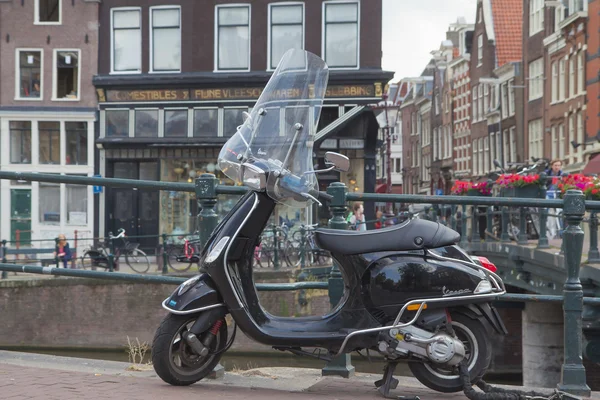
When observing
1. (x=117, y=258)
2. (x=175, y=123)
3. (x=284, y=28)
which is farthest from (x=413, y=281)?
(x=284, y=28)

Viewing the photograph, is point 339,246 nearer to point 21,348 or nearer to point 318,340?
point 318,340

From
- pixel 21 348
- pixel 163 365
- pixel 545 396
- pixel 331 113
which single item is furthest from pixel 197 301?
pixel 331 113

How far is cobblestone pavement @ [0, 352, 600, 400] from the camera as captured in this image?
4.88 metres

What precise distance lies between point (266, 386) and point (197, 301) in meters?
0.58

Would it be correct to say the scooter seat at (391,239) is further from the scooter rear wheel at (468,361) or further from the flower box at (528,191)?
the flower box at (528,191)

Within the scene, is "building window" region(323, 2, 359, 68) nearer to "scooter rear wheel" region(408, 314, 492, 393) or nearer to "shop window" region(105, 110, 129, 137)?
"shop window" region(105, 110, 129, 137)

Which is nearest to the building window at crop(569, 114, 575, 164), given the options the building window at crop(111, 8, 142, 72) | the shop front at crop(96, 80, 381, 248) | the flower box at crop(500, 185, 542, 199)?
the shop front at crop(96, 80, 381, 248)

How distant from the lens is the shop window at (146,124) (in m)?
29.6

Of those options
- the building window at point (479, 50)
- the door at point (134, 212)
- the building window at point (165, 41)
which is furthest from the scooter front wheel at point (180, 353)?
the building window at point (479, 50)

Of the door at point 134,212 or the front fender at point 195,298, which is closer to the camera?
the front fender at point 195,298

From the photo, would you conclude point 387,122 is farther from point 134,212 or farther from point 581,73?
point 134,212

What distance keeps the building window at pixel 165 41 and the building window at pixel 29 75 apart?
332 cm

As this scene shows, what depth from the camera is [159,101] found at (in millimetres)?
29766

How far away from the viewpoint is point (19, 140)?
3016cm
